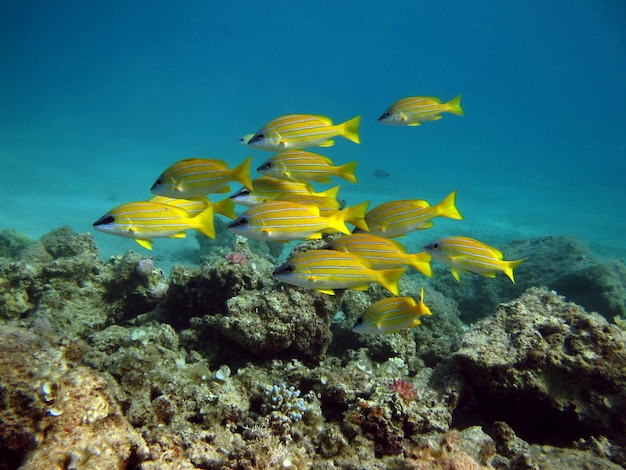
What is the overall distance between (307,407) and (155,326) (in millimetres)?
2454

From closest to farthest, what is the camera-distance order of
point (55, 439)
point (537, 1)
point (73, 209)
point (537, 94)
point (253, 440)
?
point (55, 439) → point (253, 440) → point (73, 209) → point (537, 1) → point (537, 94)

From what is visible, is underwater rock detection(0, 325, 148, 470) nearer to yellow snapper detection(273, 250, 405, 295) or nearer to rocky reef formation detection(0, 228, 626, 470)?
rocky reef formation detection(0, 228, 626, 470)

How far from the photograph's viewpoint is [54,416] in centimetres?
200

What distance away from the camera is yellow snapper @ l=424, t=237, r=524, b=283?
3.75m

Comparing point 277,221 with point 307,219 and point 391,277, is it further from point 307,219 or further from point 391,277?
point 391,277

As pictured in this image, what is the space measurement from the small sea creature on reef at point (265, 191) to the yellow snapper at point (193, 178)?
0.33 meters

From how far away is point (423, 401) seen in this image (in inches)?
127

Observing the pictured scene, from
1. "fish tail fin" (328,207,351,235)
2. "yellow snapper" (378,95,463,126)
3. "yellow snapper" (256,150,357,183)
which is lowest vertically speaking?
"fish tail fin" (328,207,351,235)

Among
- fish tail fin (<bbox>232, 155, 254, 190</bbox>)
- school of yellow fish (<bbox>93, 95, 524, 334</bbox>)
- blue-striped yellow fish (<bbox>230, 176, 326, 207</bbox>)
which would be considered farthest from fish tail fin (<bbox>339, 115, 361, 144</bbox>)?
fish tail fin (<bbox>232, 155, 254, 190</bbox>)

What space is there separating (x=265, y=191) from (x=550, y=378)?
11.2 feet

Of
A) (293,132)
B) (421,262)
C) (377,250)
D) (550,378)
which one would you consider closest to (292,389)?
(377,250)

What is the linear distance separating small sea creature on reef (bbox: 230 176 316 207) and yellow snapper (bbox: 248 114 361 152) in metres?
0.43

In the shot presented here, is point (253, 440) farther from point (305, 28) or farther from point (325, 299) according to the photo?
point (305, 28)

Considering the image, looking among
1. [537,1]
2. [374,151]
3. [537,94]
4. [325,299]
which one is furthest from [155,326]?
[537,94]
